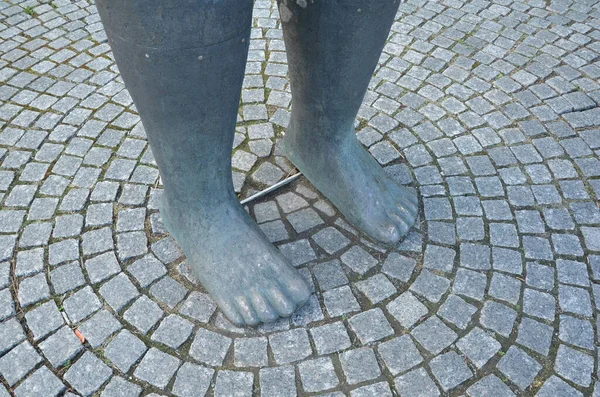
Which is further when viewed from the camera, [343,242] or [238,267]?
[343,242]

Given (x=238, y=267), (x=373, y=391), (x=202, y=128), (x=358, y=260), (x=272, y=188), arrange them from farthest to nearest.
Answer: (x=272, y=188)
(x=358, y=260)
(x=238, y=267)
(x=373, y=391)
(x=202, y=128)

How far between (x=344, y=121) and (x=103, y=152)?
4.50ft

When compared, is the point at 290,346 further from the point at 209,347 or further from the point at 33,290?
the point at 33,290

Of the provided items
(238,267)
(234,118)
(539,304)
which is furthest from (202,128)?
(539,304)

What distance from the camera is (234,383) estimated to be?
2131mm

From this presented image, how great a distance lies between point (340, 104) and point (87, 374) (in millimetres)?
1428

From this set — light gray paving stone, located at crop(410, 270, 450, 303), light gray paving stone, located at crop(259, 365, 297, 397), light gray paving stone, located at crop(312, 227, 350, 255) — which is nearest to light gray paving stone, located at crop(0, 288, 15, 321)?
light gray paving stone, located at crop(259, 365, 297, 397)

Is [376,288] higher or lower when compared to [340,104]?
Result: lower

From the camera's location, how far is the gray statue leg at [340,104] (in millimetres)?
2090

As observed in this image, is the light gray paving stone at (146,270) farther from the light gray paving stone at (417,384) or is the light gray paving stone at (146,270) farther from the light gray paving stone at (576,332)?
the light gray paving stone at (576,332)

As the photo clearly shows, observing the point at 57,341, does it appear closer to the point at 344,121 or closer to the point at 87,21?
the point at 344,121

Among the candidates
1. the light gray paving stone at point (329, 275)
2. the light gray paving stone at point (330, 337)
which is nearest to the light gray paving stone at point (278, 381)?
the light gray paving stone at point (330, 337)

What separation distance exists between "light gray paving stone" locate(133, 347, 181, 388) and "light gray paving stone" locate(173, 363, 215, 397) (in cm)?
3

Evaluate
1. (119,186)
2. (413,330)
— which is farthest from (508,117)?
(119,186)
